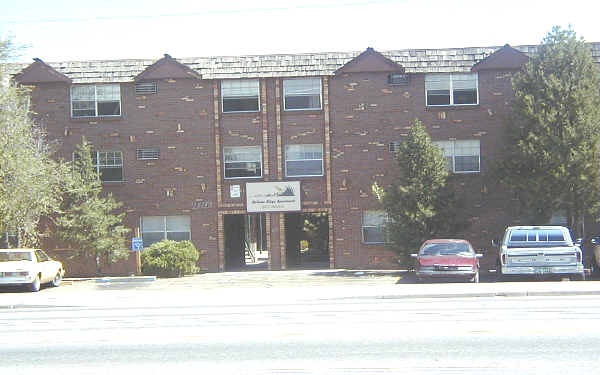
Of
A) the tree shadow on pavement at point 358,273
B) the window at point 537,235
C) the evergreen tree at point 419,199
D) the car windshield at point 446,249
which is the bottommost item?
the tree shadow on pavement at point 358,273

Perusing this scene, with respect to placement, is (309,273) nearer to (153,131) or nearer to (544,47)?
(153,131)

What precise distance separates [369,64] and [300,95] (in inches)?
127

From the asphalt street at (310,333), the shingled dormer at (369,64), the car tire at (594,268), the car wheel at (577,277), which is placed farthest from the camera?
the shingled dormer at (369,64)

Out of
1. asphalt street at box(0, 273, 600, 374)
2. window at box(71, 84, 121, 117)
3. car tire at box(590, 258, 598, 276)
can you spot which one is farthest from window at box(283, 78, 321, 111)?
car tire at box(590, 258, 598, 276)

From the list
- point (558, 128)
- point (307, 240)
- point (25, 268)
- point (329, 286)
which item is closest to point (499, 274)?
point (329, 286)

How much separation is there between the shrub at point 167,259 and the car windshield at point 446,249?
10.2 meters

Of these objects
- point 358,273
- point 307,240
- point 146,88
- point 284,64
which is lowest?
point 358,273

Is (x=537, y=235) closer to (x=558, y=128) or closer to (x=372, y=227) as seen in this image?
(x=558, y=128)

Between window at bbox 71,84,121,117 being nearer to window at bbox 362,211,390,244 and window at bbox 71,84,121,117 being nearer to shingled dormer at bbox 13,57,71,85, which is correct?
shingled dormer at bbox 13,57,71,85

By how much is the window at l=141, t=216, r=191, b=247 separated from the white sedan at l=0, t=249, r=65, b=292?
589 centimetres

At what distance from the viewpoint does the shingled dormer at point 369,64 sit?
29.5 meters

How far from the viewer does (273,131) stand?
29938mm

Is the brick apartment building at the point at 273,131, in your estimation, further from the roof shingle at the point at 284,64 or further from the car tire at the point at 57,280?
the car tire at the point at 57,280

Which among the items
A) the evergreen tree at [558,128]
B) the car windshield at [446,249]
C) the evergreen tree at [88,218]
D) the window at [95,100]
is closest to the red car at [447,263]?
the car windshield at [446,249]
